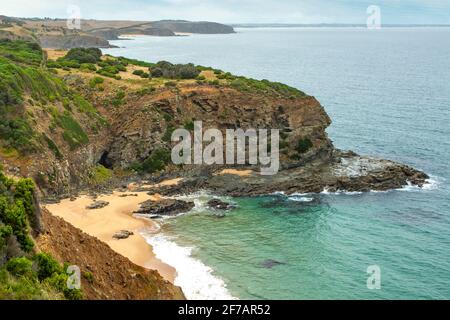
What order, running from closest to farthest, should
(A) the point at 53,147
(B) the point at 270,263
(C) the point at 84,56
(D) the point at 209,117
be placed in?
1. (B) the point at 270,263
2. (A) the point at 53,147
3. (D) the point at 209,117
4. (C) the point at 84,56

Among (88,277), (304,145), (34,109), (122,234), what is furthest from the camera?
(304,145)

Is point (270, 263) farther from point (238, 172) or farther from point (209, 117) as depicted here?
point (209, 117)

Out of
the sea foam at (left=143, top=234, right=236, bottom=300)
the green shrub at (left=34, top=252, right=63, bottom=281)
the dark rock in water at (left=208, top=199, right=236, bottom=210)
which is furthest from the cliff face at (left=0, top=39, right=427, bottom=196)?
the green shrub at (left=34, top=252, right=63, bottom=281)

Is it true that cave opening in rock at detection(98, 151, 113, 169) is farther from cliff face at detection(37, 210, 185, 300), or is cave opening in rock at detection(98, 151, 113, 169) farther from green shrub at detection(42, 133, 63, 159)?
cliff face at detection(37, 210, 185, 300)

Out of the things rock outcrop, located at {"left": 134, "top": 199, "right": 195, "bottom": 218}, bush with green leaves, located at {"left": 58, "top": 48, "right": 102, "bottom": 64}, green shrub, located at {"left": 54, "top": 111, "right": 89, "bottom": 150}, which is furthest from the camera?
bush with green leaves, located at {"left": 58, "top": 48, "right": 102, "bottom": 64}

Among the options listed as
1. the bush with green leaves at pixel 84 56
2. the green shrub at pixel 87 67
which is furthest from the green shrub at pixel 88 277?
the bush with green leaves at pixel 84 56

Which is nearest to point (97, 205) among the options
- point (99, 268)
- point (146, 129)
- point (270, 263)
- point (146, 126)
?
point (146, 129)
